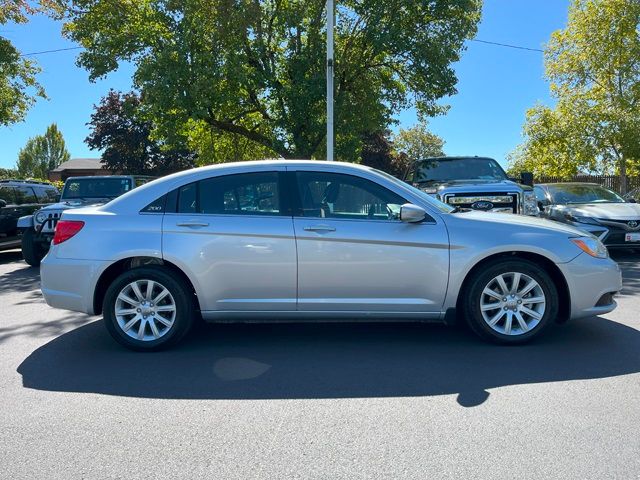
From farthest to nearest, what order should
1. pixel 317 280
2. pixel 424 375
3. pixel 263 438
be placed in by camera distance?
1. pixel 317 280
2. pixel 424 375
3. pixel 263 438

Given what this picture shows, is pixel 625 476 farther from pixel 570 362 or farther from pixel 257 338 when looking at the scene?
pixel 257 338

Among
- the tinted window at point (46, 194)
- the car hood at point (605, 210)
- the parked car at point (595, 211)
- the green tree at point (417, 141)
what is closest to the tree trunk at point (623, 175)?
the parked car at point (595, 211)

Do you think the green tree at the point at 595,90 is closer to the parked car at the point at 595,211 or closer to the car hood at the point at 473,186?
the parked car at the point at 595,211

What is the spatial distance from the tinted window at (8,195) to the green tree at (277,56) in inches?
193

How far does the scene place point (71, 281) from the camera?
5.03m

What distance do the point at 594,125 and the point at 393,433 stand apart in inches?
802

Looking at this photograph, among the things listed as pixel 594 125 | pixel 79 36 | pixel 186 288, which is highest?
pixel 79 36

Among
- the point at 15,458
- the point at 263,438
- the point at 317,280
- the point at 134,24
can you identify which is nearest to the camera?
the point at 15,458

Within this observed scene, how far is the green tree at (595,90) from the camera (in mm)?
20172

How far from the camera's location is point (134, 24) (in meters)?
16.8

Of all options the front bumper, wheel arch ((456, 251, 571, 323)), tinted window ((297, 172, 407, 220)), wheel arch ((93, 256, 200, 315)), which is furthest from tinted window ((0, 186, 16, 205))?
the front bumper

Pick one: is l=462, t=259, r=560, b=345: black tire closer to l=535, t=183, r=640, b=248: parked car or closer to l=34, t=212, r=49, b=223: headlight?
l=535, t=183, r=640, b=248: parked car

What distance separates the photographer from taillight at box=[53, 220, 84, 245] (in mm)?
Answer: 5051

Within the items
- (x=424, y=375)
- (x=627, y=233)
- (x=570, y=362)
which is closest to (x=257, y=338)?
(x=424, y=375)
